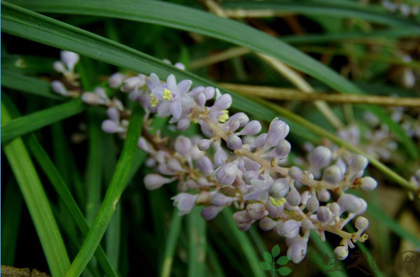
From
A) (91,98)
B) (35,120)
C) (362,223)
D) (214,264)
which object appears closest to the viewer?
(362,223)

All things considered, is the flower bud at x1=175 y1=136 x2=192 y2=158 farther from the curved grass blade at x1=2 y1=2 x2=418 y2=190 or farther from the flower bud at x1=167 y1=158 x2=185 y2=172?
the curved grass blade at x1=2 y1=2 x2=418 y2=190

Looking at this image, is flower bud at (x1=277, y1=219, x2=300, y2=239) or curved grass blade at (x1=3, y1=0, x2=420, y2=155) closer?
flower bud at (x1=277, y1=219, x2=300, y2=239)

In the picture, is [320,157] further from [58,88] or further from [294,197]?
[58,88]

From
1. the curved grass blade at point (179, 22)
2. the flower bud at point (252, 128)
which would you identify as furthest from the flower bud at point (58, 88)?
the flower bud at point (252, 128)

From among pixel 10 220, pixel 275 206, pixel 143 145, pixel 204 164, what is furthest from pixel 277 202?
pixel 10 220

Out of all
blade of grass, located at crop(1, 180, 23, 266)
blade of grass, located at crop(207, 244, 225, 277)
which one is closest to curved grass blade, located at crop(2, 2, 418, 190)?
blade of grass, located at crop(1, 180, 23, 266)

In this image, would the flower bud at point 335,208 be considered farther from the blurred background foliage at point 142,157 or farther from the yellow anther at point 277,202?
the blurred background foliage at point 142,157

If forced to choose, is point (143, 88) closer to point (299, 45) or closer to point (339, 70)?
point (299, 45)

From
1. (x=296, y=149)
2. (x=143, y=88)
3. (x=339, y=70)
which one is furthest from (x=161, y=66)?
(x=339, y=70)
